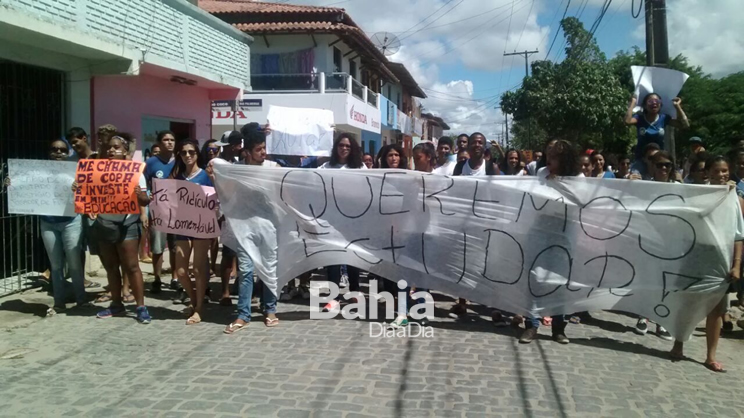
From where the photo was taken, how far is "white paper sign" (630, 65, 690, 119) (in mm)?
6363

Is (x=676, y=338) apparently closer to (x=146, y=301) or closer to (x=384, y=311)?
(x=384, y=311)

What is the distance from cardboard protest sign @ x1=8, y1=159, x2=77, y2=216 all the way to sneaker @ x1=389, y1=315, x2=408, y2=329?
11.1 feet

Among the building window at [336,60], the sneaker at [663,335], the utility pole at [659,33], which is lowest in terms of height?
the sneaker at [663,335]

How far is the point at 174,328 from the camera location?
17.4 ft

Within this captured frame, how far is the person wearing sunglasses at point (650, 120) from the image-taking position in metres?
6.46

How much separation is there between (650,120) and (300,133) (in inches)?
215

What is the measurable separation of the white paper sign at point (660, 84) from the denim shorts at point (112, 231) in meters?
5.62

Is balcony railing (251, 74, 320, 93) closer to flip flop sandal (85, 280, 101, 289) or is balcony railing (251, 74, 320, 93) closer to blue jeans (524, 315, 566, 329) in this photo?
flip flop sandal (85, 280, 101, 289)

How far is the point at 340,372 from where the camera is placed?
421cm

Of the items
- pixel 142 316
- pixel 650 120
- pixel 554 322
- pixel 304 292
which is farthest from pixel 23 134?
pixel 650 120

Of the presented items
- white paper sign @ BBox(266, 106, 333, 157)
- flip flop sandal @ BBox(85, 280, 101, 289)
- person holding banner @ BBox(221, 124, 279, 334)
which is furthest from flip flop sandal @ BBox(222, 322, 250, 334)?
white paper sign @ BBox(266, 106, 333, 157)

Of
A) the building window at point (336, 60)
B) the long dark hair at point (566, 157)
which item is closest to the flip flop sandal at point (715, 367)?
Answer: the long dark hair at point (566, 157)

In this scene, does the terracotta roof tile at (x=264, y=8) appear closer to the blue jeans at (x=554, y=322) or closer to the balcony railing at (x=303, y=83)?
the balcony railing at (x=303, y=83)

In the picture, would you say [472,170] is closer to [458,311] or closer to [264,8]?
[458,311]
